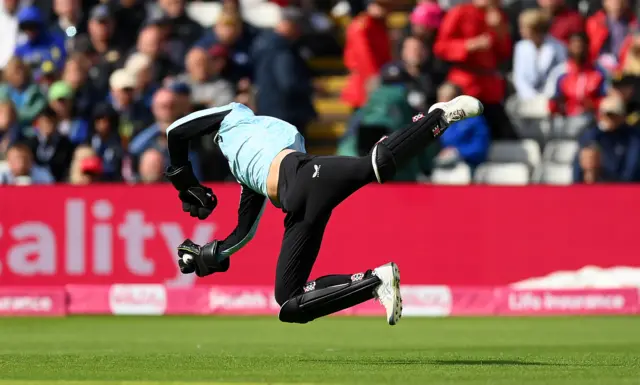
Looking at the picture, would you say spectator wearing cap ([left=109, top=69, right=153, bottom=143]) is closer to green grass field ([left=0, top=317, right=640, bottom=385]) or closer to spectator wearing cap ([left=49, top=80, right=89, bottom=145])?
spectator wearing cap ([left=49, top=80, right=89, bottom=145])

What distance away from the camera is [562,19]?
16094 mm


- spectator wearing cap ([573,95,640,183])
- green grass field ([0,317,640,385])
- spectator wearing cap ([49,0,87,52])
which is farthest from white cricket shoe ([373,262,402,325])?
spectator wearing cap ([49,0,87,52])

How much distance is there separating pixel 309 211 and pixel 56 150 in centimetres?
721

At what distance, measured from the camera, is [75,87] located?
1550cm

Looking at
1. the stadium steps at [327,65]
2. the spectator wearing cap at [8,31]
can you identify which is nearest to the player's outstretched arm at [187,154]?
the stadium steps at [327,65]

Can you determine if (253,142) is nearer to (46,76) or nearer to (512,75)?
(46,76)

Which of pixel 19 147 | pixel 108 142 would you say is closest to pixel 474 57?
pixel 108 142

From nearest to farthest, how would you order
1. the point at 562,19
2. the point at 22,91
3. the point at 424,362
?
the point at 424,362
the point at 22,91
the point at 562,19

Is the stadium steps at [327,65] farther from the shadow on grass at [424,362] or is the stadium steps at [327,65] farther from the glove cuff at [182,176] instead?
the shadow on grass at [424,362]

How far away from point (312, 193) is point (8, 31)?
9.53 m

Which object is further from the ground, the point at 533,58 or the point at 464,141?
the point at 533,58

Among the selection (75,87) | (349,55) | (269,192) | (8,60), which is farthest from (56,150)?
(269,192)

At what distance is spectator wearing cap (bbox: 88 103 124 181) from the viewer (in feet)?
48.2

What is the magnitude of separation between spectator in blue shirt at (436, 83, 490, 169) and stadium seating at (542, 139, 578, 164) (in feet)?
2.88
